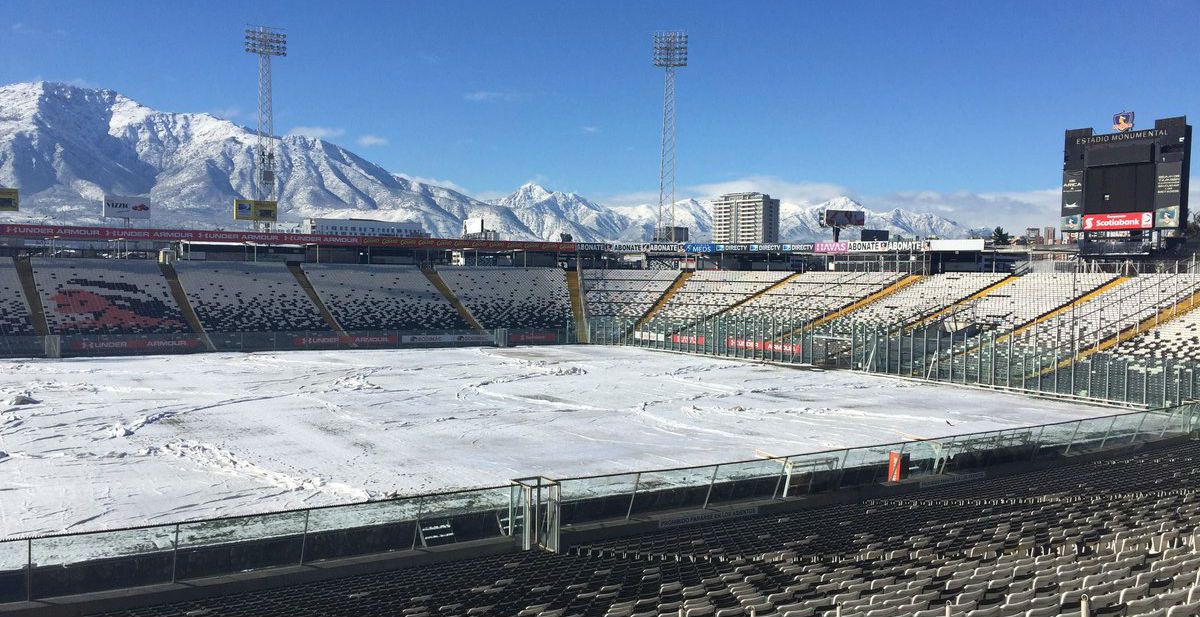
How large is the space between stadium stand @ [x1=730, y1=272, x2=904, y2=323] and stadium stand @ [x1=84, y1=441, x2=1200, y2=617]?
43566 mm

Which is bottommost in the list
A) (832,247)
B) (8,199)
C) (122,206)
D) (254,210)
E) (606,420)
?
(606,420)

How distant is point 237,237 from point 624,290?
107 ft

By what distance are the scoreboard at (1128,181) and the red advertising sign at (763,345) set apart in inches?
756

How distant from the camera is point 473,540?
49.0 feet

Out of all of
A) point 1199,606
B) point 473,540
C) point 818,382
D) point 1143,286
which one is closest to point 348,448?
point 473,540

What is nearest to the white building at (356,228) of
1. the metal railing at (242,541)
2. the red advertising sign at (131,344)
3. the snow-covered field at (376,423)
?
the red advertising sign at (131,344)

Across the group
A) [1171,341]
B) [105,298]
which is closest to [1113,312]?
[1171,341]

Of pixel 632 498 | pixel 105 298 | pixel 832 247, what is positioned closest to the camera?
pixel 632 498

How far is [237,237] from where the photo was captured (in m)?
72.4

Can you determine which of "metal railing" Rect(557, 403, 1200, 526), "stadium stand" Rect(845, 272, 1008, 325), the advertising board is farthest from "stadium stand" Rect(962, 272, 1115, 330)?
the advertising board

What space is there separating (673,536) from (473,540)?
357cm

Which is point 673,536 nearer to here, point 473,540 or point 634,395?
point 473,540

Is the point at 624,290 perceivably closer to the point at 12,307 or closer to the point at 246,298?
the point at 246,298

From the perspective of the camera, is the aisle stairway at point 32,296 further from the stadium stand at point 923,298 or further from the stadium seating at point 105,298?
the stadium stand at point 923,298
